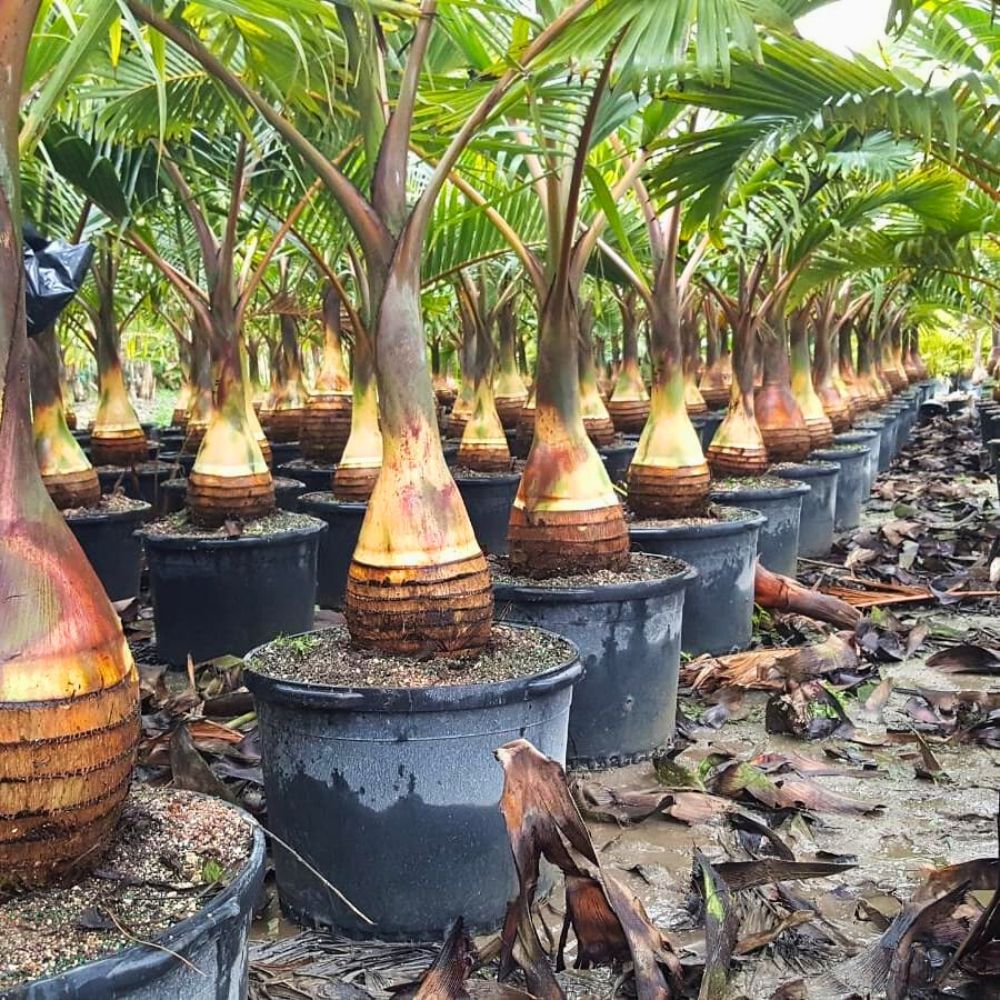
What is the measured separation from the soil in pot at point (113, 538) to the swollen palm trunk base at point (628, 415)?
367cm

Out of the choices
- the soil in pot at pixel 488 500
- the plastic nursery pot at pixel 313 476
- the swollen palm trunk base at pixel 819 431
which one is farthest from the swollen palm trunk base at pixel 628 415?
the plastic nursery pot at pixel 313 476

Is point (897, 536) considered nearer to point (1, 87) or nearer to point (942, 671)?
point (942, 671)

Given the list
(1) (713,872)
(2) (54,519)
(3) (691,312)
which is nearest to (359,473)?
(1) (713,872)

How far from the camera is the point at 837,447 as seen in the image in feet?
23.1

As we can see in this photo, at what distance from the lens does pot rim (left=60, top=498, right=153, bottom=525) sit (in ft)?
15.0

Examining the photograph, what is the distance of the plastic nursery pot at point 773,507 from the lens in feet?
15.8

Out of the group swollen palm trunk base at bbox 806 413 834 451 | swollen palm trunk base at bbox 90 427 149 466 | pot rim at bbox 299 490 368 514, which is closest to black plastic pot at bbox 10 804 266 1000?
pot rim at bbox 299 490 368 514

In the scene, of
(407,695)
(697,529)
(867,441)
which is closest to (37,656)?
(407,695)

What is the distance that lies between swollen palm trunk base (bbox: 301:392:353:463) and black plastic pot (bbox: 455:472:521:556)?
743mm

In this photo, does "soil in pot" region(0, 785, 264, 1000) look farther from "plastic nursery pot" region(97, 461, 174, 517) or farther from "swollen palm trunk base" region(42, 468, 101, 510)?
"plastic nursery pot" region(97, 461, 174, 517)

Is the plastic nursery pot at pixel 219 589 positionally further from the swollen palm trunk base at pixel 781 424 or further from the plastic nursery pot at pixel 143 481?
the swollen palm trunk base at pixel 781 424

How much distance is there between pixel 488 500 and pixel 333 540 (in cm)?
91

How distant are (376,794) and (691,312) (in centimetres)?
703

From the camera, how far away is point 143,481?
20.6 feet
